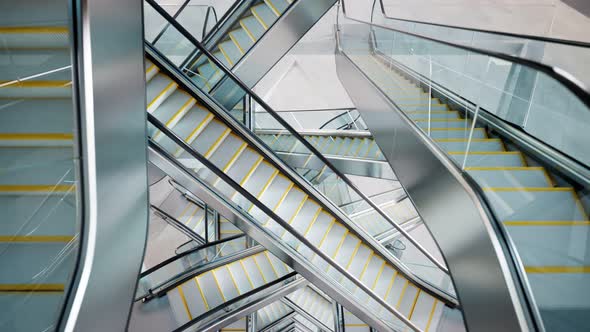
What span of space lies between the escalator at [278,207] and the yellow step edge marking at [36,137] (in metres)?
2.24

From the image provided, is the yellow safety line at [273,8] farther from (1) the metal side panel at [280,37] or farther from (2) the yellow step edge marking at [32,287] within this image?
(2) the yellow step edge marking at [32,287]

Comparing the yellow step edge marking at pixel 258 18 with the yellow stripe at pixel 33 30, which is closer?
the yellow stripe at pixel 33 30

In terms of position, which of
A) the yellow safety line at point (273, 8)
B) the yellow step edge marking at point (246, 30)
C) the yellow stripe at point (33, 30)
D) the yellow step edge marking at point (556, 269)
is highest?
the yellow safety line at point (273, 8)

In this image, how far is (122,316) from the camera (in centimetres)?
280

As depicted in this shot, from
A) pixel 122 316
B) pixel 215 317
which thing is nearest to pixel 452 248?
pixel 122 316

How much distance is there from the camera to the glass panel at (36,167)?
189 cm

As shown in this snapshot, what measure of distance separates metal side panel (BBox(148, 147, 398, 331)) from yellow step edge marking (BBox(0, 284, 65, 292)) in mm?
2445

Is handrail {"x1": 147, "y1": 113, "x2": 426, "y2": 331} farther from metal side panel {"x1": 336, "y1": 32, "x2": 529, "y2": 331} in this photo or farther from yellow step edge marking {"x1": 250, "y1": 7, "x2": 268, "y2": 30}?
yellow step edge marking {"x1": 250, "y1": 7, "x2": 268, "y2": 30}

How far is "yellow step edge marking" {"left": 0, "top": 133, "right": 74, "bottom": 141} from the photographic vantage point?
222 centimetres

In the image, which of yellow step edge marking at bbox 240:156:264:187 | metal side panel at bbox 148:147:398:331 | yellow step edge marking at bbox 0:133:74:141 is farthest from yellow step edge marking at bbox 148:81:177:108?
yellow step edge marking at bbox 0:133:74:141

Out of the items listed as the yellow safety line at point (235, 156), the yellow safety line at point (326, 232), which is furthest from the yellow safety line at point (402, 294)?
the yellow safety line at point (235, 156)

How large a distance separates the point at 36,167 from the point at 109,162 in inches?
21.1

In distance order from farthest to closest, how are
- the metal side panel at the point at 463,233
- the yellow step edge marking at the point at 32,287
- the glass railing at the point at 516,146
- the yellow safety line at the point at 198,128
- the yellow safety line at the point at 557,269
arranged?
the yellow safety line at the point at 198,128 → the metal side panel at the point at 463,233 → the glass railing at the point at 516,146 → the yellow safety line at the point at 557,269 → the yellow step edge marking at the point at 32,287

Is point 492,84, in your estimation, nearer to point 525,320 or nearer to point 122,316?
point 525,320
